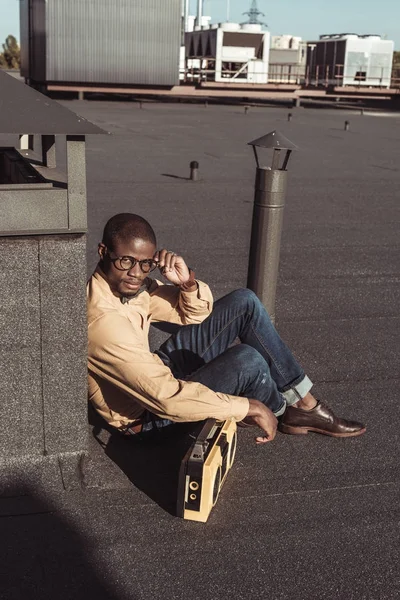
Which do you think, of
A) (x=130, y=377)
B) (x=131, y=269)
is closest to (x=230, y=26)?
(x=131, y=269)

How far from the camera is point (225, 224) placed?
10453 mm

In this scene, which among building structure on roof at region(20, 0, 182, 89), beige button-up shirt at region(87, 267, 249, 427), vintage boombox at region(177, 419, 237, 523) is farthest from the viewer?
building structure on roof at region(20, 0, 182, 89)

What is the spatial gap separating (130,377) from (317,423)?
133 centimetres

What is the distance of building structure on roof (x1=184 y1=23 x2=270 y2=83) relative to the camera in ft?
188

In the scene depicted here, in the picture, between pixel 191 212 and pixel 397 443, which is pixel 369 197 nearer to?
pixel 191 212

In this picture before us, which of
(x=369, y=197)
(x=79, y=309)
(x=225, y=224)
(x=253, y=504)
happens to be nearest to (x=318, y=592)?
(x=253, y=504)

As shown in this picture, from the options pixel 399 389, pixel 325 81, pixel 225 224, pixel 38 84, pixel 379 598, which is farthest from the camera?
pixel 325 81

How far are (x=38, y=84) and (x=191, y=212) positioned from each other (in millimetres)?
35861

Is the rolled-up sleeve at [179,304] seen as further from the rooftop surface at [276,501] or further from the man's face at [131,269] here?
the rooftop surface at [276,501]

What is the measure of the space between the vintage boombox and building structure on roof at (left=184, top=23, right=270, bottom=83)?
54.8 meters

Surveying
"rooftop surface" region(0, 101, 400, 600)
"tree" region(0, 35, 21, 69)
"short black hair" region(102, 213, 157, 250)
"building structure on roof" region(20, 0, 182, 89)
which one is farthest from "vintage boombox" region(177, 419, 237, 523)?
"tree" region(0, 35, 21, 69)

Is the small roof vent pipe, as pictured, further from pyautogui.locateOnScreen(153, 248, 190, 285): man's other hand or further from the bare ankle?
the bare ankle

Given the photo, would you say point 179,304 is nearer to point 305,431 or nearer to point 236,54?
point 305,431

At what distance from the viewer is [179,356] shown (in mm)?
4309
